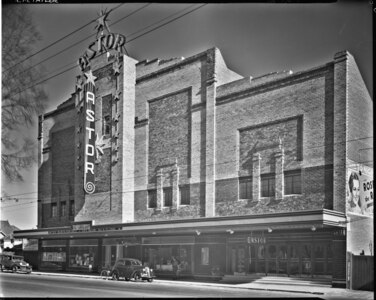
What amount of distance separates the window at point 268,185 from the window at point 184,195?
2.63 meters

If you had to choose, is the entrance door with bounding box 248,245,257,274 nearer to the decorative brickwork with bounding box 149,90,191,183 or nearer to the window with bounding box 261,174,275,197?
the window with bounding box 261,174,275,197

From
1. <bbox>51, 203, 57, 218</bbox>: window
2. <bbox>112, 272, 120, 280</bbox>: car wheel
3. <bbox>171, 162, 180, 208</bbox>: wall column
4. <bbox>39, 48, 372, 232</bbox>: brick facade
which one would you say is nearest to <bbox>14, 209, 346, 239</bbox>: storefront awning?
<bbox>39, 48, 372, 232</bbox>: brick facade

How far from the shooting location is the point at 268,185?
17.0 meters

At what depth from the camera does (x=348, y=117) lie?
15570mm

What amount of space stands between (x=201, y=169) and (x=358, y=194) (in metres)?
5.24

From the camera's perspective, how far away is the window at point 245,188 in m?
17.3

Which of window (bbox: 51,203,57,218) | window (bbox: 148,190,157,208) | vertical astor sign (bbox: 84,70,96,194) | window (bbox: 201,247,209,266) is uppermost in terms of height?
vertical astor sign (bbox: 84,70,96,194)

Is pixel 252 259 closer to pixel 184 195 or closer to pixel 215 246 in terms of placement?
pixel 215 246

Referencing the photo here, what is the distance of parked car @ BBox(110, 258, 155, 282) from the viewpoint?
1398 cm

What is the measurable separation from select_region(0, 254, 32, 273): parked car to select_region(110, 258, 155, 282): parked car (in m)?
2.46

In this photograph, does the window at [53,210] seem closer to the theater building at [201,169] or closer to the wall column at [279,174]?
the theater building at [201,169]

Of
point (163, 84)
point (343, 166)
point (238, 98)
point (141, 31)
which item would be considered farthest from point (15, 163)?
point (343, 166)

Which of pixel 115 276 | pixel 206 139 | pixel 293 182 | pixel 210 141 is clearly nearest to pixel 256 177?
pixel 293 182

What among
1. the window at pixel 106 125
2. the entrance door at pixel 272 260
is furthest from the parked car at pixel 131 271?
the window at pixel 106 125
